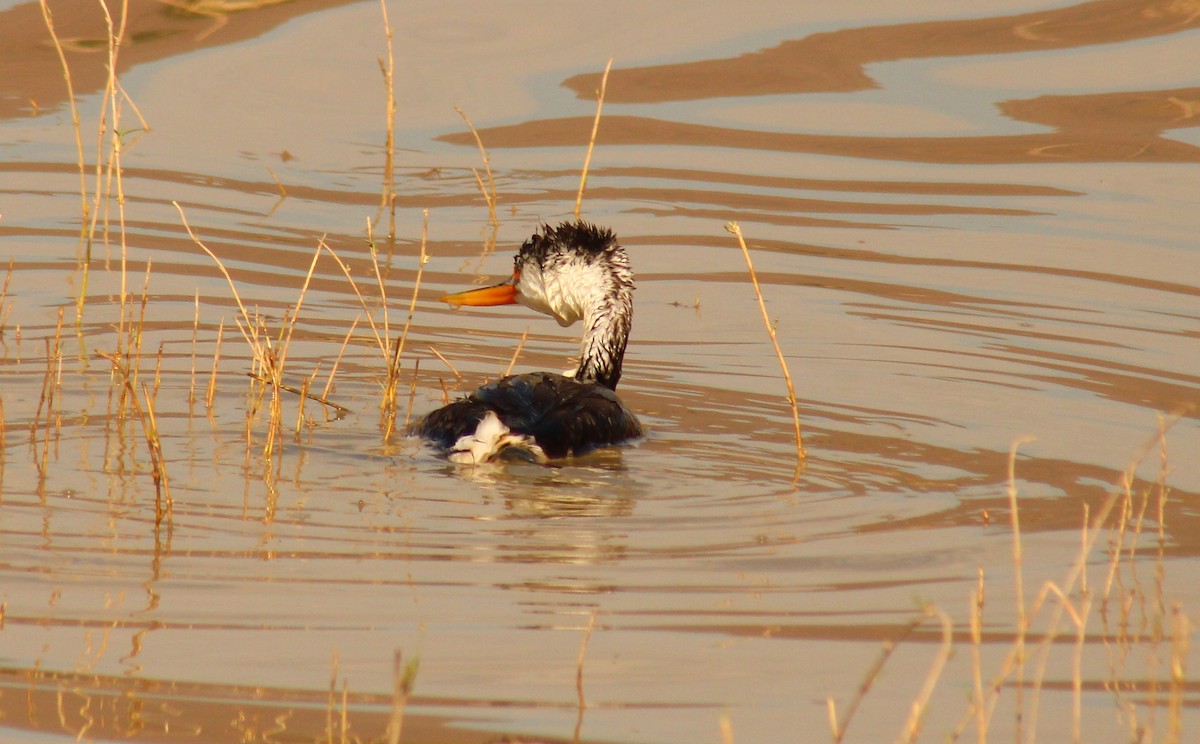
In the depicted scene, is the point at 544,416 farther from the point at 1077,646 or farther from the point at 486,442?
the point at 1077,646

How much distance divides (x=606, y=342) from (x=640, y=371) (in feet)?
2.46

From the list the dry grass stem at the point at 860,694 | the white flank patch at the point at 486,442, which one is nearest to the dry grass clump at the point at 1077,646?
the dry grass stem at the point at 860,694

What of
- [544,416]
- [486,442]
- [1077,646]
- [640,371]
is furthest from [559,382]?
[1077,646]

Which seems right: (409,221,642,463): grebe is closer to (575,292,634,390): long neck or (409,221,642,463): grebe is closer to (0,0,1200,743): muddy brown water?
(575,292,634,390): long neck

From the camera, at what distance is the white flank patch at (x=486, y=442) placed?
25.4ft

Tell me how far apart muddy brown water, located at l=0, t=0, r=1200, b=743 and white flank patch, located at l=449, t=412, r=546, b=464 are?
3.5 inches

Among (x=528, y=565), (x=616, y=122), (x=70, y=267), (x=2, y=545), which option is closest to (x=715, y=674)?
(x=528, y=565)

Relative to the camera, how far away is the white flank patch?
7734 millimetres

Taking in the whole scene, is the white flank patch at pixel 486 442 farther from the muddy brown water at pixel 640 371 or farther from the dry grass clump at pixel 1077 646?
the dry grass clump at pixel 1077 646

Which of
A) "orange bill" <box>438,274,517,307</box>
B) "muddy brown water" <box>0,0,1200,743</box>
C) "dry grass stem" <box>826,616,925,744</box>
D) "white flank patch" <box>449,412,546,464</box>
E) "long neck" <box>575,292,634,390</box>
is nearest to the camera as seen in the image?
"dry grass stem" <box>826,616,925,744</box>

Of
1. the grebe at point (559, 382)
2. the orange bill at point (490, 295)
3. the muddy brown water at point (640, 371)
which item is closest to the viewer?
the muddy brown water at point (640, 371)

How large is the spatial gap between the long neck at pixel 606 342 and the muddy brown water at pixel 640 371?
0.36 meters

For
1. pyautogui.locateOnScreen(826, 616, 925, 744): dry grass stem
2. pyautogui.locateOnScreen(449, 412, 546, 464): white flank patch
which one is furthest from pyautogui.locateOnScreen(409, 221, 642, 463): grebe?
pyautogui.locateOnScreen(826, 616, 925, 744): dry grass stem

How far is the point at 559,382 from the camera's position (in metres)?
8.48
